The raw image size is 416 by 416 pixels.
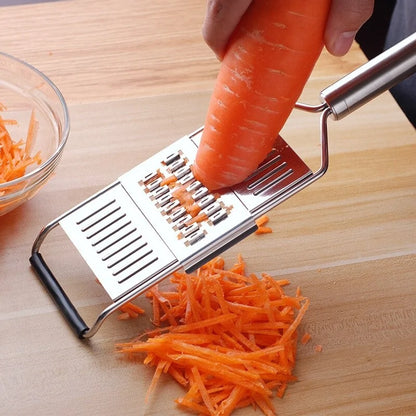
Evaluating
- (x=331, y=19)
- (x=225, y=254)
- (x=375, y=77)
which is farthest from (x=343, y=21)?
(x=225, y=254)

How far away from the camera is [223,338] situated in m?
1.44

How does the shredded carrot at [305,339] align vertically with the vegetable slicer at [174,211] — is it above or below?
below

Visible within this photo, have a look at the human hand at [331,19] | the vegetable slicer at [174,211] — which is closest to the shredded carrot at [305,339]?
the vegetable slicer at [174,211]

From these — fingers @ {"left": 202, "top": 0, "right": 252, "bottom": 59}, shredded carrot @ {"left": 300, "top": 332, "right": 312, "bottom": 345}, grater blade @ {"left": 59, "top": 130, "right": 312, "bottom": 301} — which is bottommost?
shredded carrot @ {"left": 300, "top": 332, "right": 312, "bottom": 345}

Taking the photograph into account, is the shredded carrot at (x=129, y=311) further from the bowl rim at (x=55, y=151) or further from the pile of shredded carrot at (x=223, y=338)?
the bowl rim at (x=55, y=151)

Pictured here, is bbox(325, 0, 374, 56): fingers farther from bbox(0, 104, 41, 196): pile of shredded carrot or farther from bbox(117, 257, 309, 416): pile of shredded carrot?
bbox(0, 104, 41, 196): pile of shredded carrot

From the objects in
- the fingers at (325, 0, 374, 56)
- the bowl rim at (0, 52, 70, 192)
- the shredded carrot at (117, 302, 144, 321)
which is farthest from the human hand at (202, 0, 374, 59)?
the shredded carrot at (117, 302, 144, 321)

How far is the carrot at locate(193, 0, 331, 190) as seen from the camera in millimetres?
1224

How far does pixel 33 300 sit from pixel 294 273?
528 mm

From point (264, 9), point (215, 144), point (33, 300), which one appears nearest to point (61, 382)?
point (33, 300)

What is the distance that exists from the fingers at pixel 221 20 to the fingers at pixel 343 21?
141mm

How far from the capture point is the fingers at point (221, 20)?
48.4 inches

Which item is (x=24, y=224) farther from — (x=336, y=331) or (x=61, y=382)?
(x=336, y=331)

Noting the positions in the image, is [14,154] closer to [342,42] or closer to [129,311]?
[129,311]
